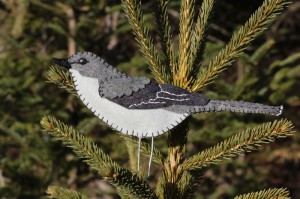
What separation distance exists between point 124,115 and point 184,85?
0.87 feet

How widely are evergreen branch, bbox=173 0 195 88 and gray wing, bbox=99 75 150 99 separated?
0.51 feet

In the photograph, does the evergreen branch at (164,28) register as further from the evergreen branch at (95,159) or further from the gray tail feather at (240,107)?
the evergreen branch at (95,159)

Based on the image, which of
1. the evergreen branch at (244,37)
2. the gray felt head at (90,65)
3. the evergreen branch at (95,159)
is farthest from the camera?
the gray felt head at (90,65)

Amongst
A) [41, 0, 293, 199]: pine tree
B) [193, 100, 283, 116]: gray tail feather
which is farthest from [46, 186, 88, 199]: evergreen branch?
[193, 100, 283, 116]: gray tail feather

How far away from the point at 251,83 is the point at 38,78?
178 cm

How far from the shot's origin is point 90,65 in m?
1.46

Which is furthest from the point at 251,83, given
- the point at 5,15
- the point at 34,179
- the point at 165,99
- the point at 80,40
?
the point at 5,15

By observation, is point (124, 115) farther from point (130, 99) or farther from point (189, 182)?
point (189, 182)

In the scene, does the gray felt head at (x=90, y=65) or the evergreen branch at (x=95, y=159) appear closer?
the evergreen branch at (x=95, y=159)

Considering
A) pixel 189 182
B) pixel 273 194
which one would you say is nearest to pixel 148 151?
pixel 189 182

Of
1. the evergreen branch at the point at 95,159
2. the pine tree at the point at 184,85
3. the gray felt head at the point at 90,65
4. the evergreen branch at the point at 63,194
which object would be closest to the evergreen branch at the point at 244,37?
the pine tree at the point at 184,85

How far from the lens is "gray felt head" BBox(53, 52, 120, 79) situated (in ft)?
4.76

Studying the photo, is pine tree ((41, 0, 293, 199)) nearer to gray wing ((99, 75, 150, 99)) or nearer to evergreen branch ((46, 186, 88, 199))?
evergreen branch ((46, 186, 88, 199))

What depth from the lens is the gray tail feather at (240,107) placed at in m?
1.27
